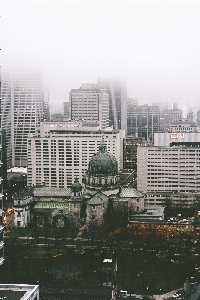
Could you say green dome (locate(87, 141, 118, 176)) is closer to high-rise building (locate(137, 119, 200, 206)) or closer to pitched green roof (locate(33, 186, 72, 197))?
pitched green roof (locate(33, 186, 72, 197))

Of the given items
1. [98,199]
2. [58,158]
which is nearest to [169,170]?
[98,199]

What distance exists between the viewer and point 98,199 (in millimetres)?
102312

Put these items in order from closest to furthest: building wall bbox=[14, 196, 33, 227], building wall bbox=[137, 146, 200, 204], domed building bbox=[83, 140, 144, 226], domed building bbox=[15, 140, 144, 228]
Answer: domed building bbox=[15, 140, 144, 228] < building wall bbox=[14, 196, 33, 227] < domed building bbox=[83, 140, 144, 226] < building wall bbox=[137, 146, 200, 204]

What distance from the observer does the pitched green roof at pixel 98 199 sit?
3991 inches

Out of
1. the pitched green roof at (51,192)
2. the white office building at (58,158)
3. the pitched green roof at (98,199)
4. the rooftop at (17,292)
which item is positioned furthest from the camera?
the white office building at (58,158)

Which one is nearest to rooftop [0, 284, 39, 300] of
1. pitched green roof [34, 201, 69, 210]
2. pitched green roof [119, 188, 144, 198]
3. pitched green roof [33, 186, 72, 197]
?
pitched green roof [34, 201, 69, 210]

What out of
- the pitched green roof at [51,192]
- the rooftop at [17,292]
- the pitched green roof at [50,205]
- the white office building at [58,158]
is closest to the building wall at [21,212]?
the pitched green roof at [50,205]

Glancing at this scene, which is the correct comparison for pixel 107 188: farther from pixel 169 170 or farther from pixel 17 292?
pixel 17 292

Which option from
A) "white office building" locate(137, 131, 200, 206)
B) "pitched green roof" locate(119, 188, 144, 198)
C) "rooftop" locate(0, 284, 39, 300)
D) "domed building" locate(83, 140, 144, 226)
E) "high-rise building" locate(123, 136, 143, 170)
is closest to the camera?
"rooftop" locate(0, 284, 39, 300)

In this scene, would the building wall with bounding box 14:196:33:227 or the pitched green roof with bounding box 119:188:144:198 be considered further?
the pitched green roof with bounding box 119:188:144:198

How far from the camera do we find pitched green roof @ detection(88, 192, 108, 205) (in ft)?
333

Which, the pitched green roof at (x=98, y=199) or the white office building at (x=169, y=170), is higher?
the white office building at (x=169, y=170)

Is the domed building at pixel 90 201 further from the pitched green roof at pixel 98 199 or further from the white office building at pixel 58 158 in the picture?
the white office building at pixel 58 158

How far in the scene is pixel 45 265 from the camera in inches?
3088
